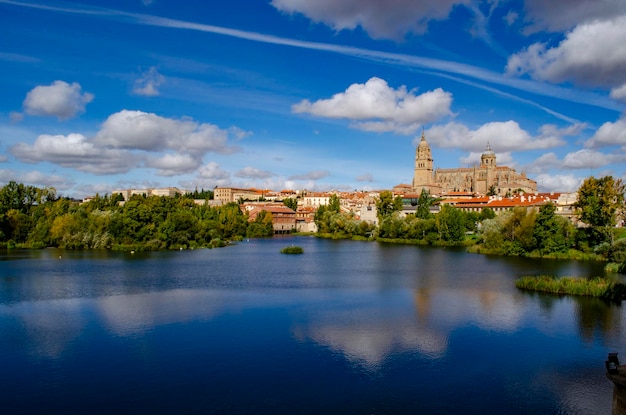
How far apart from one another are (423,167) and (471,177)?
42.1 ft

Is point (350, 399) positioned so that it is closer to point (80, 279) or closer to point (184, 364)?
point (184, 364)

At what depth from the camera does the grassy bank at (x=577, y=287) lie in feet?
74.9

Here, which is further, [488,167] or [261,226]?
[488,167]

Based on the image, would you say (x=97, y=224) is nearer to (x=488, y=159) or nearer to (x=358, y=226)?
(x=358, y=226)

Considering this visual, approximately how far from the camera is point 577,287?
938 inches

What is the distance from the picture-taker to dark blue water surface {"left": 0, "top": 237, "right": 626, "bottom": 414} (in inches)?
462

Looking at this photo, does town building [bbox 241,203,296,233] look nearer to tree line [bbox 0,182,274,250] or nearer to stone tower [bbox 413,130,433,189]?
tree line [bbox 0,182,274,250]

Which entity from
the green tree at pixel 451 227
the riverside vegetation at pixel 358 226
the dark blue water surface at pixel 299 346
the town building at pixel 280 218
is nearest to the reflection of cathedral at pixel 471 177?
the town building at pixel 280 218

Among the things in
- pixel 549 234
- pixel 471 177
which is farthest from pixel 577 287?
pixel 471 177

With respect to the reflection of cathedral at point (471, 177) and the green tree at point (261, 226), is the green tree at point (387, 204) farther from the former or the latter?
the reflection of cathedral at point (471, 177)

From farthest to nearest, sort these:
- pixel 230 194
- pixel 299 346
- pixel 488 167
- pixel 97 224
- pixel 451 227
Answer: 1. pixel 230 194
2. pixel 488 167
3. pixel 451 227
4. pixel 97 224
5. pixel 299 346

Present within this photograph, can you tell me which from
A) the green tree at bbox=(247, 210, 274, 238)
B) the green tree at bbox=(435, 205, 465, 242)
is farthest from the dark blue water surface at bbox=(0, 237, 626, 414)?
the green tree at bbox=(247, 210, 274, 238)

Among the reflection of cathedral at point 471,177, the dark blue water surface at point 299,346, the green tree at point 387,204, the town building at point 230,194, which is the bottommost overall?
→ the dark blue water surface at point 299,346

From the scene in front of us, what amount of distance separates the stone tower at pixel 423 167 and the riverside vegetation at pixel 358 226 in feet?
177
